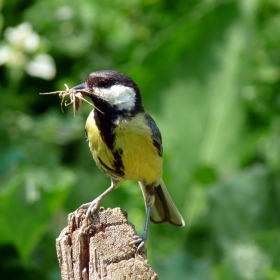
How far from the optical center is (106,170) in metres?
3.53

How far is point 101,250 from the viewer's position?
2.61m

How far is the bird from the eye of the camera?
11.0ft

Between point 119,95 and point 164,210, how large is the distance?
34.7 inches

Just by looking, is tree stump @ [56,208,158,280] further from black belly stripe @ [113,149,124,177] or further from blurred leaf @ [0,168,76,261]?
blurred leaf @ [0,168,76,261]

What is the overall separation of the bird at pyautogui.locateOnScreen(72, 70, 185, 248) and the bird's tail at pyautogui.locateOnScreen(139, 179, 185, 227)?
393mm

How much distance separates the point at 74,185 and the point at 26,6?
2.00 metres

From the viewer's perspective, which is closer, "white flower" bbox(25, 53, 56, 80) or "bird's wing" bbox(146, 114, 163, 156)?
"bird's wing" bbox(146, 114, 163, 156)

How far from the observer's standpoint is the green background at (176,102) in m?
5.40

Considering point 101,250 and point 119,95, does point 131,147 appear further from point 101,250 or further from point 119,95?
point 101,250

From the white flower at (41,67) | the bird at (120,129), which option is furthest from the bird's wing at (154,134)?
the white flower at (41,67)

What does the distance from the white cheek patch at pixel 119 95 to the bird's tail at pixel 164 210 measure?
0.67 m

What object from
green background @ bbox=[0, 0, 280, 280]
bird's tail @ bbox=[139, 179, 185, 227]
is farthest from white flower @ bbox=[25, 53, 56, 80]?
bird's tail @ bbox=[139, 179, 185, 227]

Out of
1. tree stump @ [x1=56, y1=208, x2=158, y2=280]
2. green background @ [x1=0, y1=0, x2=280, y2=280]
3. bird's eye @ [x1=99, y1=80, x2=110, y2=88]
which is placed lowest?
tree stump @ [x1=56, y1=208, x2=158, y2=280]

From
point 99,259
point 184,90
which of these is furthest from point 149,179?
point 184,90
